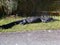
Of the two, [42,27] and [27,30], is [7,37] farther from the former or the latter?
[42,27]

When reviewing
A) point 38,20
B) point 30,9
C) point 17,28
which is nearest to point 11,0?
→ point 30,9

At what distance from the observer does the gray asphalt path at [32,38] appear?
8109 mm

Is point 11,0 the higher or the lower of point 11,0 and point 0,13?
the higher

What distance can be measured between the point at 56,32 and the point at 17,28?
6.60 feet

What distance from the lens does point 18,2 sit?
1407 cm

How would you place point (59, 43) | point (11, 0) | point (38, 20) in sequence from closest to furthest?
point (59, 43), point (38, 20), point (11, 0)

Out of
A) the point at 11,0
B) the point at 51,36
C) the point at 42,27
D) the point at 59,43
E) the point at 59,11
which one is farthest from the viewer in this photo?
the point at 59,11

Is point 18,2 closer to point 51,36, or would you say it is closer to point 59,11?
point 59,11

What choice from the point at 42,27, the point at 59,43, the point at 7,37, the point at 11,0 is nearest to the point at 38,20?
the point at 42,27

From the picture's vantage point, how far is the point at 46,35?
9.16 m

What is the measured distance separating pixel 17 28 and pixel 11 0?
3.69 meters

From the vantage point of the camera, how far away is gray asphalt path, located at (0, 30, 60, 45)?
26.6 ft

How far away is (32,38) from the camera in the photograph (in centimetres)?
876

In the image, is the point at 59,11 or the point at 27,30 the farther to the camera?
the point at 59,11
